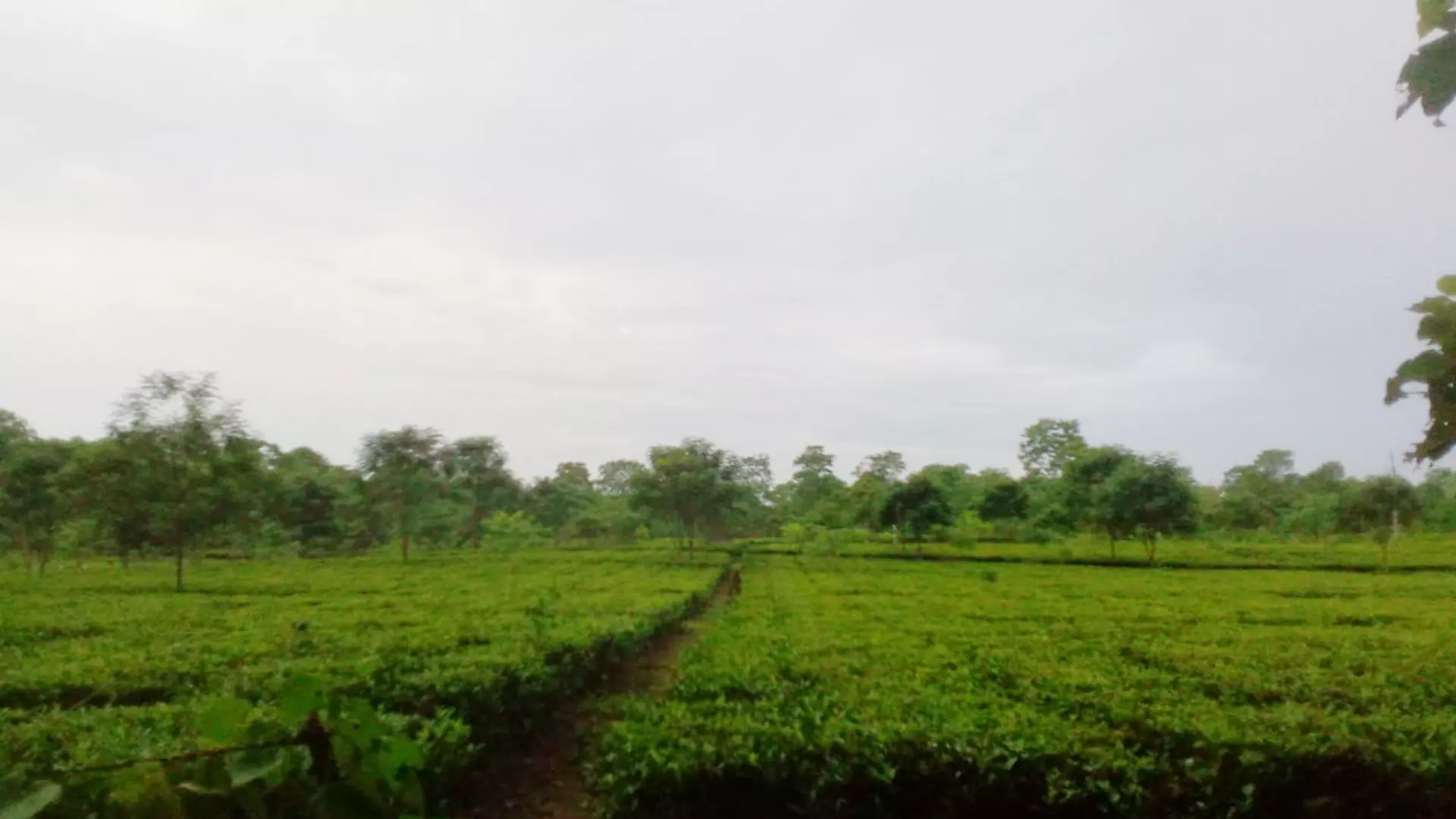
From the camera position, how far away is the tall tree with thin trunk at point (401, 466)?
117 ft

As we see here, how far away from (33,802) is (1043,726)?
19.0 ft

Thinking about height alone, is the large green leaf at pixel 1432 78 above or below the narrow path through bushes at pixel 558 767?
above

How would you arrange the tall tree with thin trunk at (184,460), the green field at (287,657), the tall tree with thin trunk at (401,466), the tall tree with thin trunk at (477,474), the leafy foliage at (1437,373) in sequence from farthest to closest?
the tall tree with thin trunk at (477,474) → the tall tree with thin trunk at (401,466) → the tall tree with thin trunk at (184,460) → the green field at (287,657) → the leafy foliage at (1437,373)

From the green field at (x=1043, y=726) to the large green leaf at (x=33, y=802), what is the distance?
4.18 meters

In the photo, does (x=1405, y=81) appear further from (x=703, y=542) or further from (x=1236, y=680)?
(x=703, y=542)

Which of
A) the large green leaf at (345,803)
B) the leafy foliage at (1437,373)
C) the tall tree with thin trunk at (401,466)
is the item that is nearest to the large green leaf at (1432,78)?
the leafy foliage at (1437,373)

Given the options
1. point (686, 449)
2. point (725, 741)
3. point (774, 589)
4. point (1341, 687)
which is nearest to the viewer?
point (725, 741)

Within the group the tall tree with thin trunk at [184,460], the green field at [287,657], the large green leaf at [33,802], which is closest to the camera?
the large green leaf at [33,802]

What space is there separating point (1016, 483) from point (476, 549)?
29.2 meters

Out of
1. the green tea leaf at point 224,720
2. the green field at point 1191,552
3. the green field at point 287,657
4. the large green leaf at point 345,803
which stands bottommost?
the green field at point 1191,552

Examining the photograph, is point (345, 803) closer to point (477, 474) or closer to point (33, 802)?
point (33, 802)

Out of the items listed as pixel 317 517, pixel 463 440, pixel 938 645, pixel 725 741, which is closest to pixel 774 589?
pixel 938 645

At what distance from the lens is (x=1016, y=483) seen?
144ft

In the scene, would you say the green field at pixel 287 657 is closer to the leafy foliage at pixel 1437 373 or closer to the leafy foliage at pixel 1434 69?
the leafy foliage at pixel 1434 69
